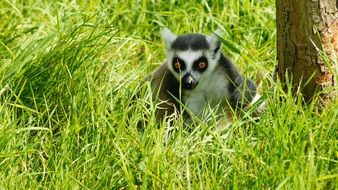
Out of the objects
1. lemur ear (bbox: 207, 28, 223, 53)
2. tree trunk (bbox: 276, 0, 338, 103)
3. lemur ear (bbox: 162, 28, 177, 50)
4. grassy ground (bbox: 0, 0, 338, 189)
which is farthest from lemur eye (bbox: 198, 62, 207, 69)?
tree trunk (bbox: 276, 0, 338, 103)

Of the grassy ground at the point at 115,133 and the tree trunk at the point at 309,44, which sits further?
the tree trunk at the point at 309,44

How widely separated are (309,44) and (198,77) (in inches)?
41.6

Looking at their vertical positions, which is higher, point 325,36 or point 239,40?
point 325,36

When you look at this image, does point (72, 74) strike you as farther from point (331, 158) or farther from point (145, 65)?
point (331, 158)

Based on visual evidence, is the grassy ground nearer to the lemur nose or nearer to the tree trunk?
the tree trunk

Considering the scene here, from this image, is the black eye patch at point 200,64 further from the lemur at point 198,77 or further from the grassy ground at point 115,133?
the grassy ground at point 115,133

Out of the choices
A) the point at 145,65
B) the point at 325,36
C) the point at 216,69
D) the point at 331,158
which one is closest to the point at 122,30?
the point at 145,65

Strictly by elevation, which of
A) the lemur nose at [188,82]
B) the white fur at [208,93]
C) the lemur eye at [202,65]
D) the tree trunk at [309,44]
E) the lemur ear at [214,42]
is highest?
the tree trunk at [309,44]

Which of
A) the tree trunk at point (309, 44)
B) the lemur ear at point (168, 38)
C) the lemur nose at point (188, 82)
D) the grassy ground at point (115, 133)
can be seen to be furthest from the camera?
the lemur ear at point (168, 38)

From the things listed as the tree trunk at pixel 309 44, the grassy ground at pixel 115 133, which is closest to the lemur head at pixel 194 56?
the grassy ground at pixel 115 133

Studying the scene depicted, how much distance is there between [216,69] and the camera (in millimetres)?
5742

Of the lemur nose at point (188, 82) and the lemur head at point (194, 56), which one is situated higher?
the lemur head at point (194, 56)

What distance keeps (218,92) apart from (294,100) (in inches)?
43.9

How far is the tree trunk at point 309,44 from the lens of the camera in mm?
4703
